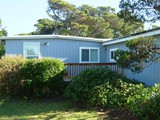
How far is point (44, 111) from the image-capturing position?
9367 millimetres

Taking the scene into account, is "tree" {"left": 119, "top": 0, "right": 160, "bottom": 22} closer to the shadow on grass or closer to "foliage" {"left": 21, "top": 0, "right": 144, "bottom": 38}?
the shadow on grass

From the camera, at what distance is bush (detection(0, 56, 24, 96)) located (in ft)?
37.6

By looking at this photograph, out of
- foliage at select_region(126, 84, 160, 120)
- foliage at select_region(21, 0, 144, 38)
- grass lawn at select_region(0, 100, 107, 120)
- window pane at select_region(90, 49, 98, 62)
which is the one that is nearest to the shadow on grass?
grass lawn at select_region(0, 100, 107, 120)

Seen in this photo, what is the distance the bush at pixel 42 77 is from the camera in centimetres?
1141

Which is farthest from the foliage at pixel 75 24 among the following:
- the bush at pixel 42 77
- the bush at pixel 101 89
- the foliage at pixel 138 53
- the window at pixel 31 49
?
the foliage at pixel 138 53

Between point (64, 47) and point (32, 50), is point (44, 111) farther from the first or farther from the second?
point (64, 47)

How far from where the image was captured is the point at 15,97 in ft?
39.3

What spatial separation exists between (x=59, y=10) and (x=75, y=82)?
2769 centimetres

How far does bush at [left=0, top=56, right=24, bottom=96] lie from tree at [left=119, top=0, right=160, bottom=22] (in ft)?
19.0

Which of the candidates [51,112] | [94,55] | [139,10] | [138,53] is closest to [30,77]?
[51,112]

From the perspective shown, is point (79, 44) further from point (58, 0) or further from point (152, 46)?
point (58, 0)

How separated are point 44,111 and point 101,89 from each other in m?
2.35

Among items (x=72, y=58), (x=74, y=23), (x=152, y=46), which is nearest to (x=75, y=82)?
(x=152, y=46)

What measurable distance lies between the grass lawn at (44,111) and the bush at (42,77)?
2.38ft
